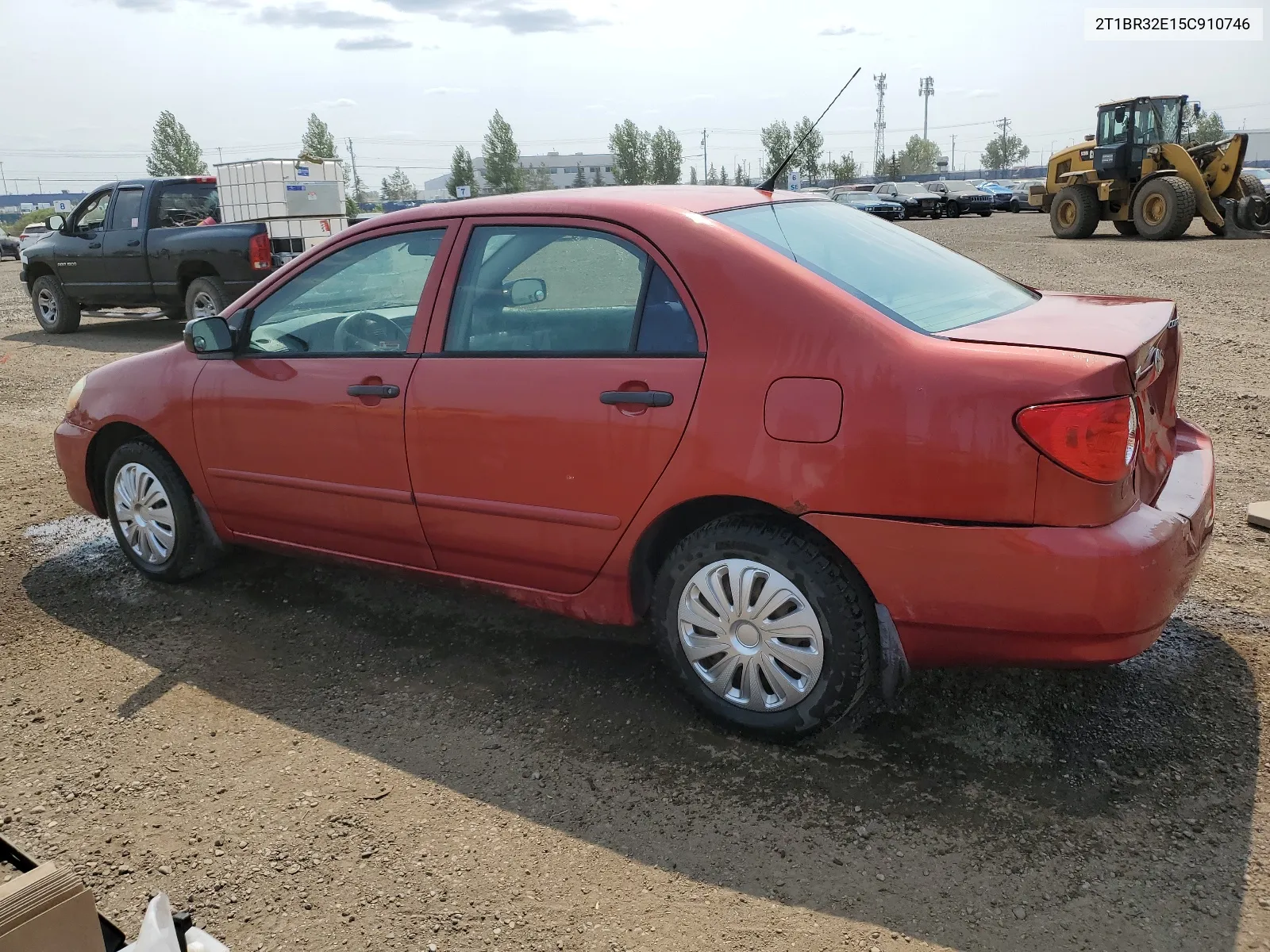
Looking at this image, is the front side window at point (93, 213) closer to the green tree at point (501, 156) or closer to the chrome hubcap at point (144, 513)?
the chrome hubcap at point (144, 513)

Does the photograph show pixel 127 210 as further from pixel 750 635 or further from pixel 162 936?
pixel 162 936

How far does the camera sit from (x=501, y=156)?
93.6 m

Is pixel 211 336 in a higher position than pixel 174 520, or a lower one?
higher

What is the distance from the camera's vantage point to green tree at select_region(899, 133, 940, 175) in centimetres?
12619

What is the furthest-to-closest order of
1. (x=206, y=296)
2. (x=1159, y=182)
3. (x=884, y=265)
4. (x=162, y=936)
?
1. (x=1159, y=182)
2. (x=206, y=296)
3. (x=884, y=265)
4. (x=162, y=936)

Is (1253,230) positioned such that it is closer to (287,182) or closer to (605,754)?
(287,182)

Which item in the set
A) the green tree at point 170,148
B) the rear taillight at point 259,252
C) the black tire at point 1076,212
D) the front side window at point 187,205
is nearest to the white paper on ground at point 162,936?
the rear taillight at point 259,252

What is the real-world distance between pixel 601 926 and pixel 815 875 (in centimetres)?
54

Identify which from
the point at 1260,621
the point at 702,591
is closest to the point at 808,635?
the point at 702,591

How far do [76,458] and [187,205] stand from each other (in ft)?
29.9

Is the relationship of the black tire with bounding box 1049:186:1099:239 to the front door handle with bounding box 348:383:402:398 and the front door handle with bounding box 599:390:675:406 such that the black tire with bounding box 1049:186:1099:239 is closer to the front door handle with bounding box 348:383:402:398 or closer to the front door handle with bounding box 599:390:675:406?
the front door handle with bounding box 348:383:402:398

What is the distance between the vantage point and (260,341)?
4.08 meters

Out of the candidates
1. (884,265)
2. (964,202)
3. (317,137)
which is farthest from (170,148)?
(884,265)

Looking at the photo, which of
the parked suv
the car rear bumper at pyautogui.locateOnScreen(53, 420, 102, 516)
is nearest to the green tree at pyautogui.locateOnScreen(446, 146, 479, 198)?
the parked suv
